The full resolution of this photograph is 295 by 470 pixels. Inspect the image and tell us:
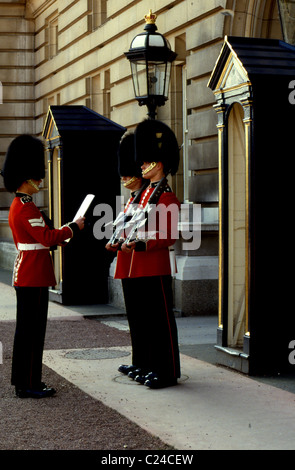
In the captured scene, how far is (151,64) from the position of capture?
9.55 metres

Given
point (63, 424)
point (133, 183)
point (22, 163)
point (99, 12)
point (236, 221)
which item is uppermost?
point (99, 12)

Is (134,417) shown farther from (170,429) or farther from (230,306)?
(230,306)

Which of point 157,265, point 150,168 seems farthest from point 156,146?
point 157,265

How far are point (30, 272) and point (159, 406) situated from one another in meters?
1.25

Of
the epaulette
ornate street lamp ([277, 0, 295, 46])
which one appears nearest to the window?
ornate street lamp ([277, 0, 295, 46])

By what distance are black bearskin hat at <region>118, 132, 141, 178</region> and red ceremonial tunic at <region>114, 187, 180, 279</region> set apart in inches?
26.4

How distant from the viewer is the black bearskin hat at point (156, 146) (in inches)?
257

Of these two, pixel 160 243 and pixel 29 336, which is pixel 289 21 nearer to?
pixel 160 243

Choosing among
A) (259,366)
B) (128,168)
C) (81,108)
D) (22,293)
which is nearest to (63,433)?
(22,293)

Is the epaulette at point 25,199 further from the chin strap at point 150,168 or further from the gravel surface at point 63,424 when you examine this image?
Result: the gravel surface at point 63,424

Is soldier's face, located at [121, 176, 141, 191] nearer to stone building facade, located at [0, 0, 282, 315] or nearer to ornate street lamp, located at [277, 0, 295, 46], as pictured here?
ornate street lamp, located at [277, 0, 295, 46]


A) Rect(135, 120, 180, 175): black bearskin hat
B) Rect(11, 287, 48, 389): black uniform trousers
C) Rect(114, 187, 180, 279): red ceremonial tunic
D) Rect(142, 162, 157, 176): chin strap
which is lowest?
Rect(11, 287, 48, 389): black uniform trousers

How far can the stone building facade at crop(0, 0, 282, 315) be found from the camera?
36.1 feet

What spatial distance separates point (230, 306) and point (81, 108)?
5.35 m
